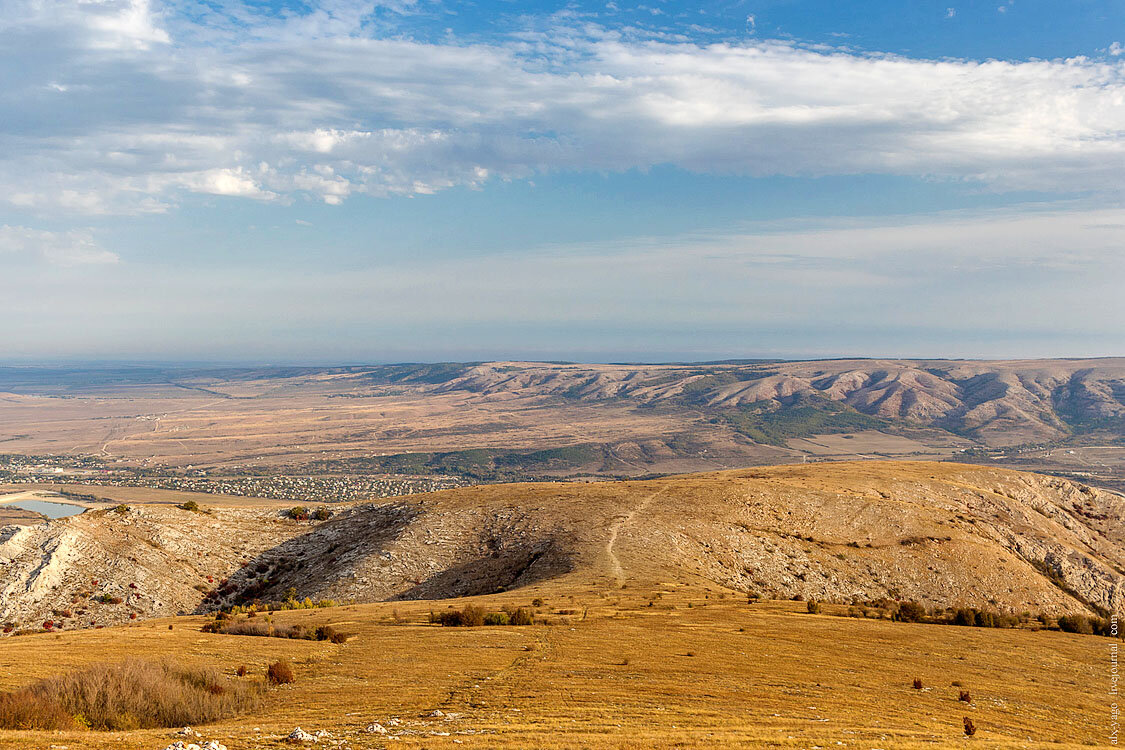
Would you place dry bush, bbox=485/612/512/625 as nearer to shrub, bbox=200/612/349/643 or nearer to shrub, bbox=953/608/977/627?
shrub, bbox=200/612/349/643

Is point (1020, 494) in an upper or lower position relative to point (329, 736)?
lower

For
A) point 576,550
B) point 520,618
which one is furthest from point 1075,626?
point 520,618

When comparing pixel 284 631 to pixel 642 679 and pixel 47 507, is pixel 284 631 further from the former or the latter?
pixel 47 507

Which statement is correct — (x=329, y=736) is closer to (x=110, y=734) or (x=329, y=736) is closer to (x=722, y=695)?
(x=110, y=734)

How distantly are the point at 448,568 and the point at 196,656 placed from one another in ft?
120

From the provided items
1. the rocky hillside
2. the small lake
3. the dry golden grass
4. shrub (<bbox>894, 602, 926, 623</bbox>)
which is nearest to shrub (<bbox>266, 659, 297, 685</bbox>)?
the dry golden grass

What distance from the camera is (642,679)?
28.2 meters

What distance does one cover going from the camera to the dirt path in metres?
57.0

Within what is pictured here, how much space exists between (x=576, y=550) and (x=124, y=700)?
148 ft

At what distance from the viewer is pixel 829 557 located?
67.1m

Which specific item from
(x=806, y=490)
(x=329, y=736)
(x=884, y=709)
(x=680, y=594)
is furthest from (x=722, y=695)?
(x=806, y=490)

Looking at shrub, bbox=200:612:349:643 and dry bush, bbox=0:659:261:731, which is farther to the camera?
shrub, bbox=200:612:349:643

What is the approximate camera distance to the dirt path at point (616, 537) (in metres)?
57.0

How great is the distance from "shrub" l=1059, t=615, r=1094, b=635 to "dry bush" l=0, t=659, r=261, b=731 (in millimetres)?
51222
